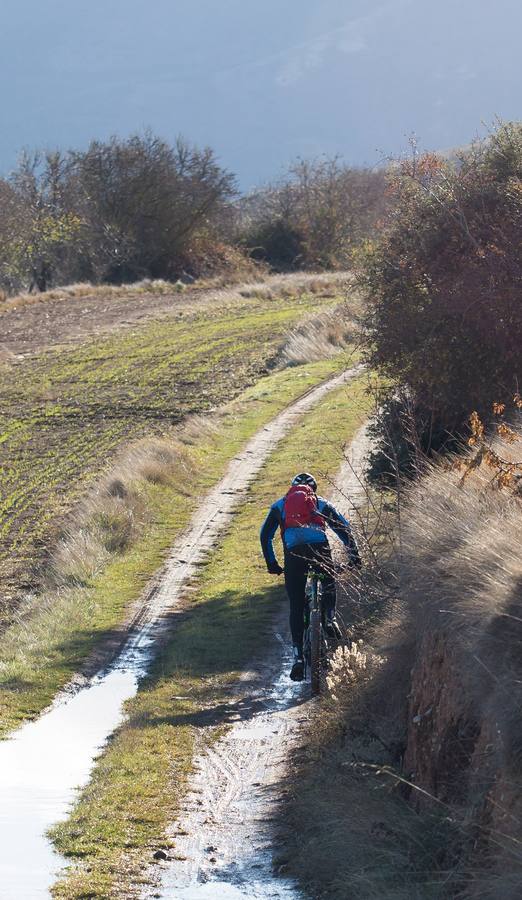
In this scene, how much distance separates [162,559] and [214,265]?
5301 cm

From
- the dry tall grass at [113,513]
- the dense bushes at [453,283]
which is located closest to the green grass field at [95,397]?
the dry tall grass at [113,513]

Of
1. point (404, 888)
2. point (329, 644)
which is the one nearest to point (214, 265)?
point (329, 644)

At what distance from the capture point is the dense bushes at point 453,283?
15539mm

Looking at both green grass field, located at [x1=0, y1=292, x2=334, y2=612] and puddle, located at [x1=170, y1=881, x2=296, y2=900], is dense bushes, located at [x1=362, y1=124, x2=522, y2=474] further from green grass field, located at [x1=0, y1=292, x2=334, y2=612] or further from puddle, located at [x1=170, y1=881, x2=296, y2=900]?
puddle, located at [x1=170, y1=881, x2=296, y2=900]

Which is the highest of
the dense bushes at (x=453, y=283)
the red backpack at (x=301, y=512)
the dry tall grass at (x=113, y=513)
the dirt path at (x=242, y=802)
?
the dense bushes at (x=453, y=283)

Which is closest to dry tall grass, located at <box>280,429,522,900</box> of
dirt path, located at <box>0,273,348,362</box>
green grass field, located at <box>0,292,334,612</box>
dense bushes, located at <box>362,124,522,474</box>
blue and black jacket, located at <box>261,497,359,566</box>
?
blue and black jacket, located at <box>261,497,359,566</box>

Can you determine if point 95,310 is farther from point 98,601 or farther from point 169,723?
point 169,723

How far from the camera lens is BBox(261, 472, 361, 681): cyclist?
36.9ft

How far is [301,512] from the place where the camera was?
11.3m

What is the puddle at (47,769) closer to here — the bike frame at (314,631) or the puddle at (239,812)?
the puddle at (239,812)

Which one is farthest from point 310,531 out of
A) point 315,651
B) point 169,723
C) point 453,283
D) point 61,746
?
point 453,283

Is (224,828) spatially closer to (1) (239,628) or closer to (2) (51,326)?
(1) (239,628)

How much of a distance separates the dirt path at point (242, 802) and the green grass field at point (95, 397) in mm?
5228

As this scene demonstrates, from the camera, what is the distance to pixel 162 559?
56.5 ft
